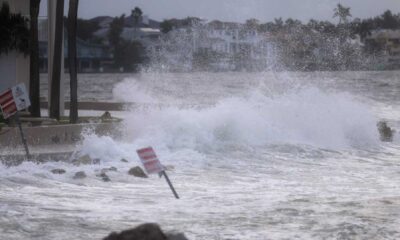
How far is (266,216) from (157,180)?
4585mm

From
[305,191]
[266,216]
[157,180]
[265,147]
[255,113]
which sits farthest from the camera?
[255,113]

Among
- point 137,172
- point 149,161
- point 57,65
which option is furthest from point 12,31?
point 149,161

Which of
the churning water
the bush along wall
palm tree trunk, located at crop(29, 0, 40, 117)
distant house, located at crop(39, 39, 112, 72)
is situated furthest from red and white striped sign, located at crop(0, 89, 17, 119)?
distant house, located at crop(39, 39, 112, 72)

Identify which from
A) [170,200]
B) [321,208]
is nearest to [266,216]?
[321,208]

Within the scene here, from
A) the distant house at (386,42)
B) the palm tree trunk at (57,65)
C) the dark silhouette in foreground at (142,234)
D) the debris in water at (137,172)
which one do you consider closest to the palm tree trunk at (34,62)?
the palm tree trunk at (57,65)

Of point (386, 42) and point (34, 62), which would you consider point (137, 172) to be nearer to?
point (34, 62)

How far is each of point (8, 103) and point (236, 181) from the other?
4835 mm

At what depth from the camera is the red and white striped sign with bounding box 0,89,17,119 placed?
18.3 meters

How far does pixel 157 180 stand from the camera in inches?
668

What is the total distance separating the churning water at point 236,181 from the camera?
39.1 feet

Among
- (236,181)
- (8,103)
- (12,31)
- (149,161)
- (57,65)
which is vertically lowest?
(236,181)

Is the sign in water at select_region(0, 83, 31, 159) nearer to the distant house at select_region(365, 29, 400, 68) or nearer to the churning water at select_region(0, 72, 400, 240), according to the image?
the churning water at select_region(0, 72, 400, 240)

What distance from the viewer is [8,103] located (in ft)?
60.5

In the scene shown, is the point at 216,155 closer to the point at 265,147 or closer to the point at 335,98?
the point at 265,147
